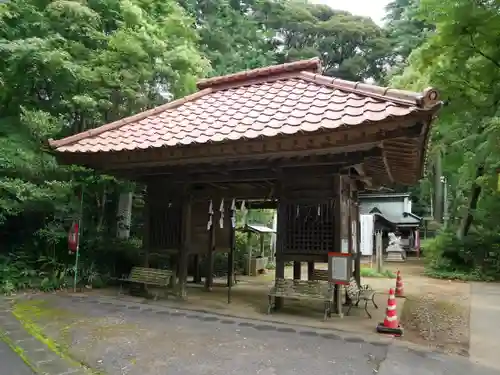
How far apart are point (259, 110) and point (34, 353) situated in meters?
5.50

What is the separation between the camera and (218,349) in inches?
215

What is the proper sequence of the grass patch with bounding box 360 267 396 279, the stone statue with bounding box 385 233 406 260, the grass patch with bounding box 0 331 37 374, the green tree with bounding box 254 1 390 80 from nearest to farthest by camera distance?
the grass patch with bounding box 0 331 37 374
the grass patch with bounding box 360 267 396 279
the stone statue with bounding box 385 233 406 260
the green tree with bounding box 254 1 390 80

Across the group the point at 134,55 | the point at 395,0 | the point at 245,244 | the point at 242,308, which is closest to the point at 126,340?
the point at 242,308

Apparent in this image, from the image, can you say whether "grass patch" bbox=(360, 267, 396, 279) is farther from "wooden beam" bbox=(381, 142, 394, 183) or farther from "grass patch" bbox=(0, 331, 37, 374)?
"grass patch" bbox=(0, 331, 37, 374)

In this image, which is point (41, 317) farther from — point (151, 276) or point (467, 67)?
point (467, 67)

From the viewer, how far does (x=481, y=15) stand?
7750 mm

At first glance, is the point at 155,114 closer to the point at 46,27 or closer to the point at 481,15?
the point at 46,27

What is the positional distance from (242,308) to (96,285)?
453 cm

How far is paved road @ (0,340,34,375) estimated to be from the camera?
14.5ft

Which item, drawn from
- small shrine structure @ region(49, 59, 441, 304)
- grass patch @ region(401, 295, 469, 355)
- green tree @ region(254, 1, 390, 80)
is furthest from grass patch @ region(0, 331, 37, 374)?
green tree @ region(254, 1, 390, 80)

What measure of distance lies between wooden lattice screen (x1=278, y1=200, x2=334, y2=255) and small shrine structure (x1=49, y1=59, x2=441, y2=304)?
0.07 feet

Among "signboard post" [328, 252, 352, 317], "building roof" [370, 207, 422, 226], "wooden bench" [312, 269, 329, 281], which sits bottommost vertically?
"wooden bench" [312, 269, 329, 281]

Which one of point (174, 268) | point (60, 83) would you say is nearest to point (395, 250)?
point (174, 268)

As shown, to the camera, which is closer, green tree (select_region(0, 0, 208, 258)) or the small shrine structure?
the small shrine structure
